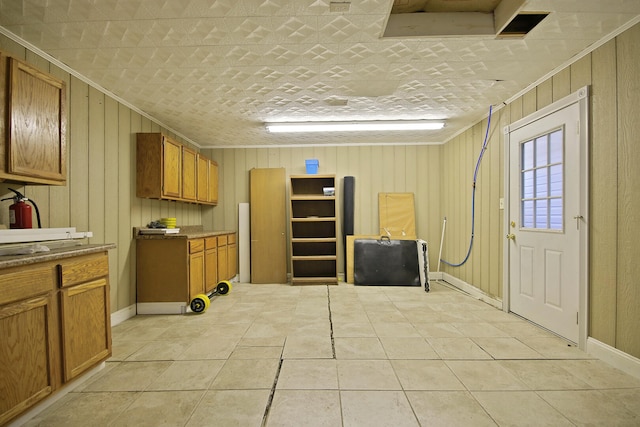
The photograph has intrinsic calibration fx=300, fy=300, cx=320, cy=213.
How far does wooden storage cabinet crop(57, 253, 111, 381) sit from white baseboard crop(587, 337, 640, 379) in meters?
3.82

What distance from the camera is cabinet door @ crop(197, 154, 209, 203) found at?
16.1ft

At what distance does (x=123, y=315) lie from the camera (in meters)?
3.46

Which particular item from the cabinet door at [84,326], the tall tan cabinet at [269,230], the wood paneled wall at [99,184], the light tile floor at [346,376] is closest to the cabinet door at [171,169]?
the wood paneled wall at [99,184]

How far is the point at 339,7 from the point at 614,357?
10.6ft

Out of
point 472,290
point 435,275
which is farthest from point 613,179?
point 435,275

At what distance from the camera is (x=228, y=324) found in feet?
10.8

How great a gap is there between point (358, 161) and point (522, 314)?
358cm

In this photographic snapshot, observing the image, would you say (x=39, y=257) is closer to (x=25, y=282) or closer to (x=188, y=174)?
(x=25, y=282)

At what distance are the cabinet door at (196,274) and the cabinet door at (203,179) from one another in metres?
1.24

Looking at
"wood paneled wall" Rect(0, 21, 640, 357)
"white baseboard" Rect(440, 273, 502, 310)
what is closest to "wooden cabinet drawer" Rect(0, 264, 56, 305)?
"wood paneled wall" Rect(0, 21, 640, 357)

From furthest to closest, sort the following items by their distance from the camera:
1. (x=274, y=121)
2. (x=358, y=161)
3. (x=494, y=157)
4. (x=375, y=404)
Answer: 1. (x=358, y=161)
2. (x=274, y=121)
3. (x=494, y=157)
4. (x=375, y=404)

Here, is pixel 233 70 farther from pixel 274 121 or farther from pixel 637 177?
pixel 637 177

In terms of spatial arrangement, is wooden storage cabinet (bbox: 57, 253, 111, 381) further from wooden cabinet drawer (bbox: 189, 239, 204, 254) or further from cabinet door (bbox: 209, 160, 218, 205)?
cabinet door (bbox: 209, 160, 218, 205)

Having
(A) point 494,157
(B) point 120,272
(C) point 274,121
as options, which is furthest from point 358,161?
(B) point 120,272
